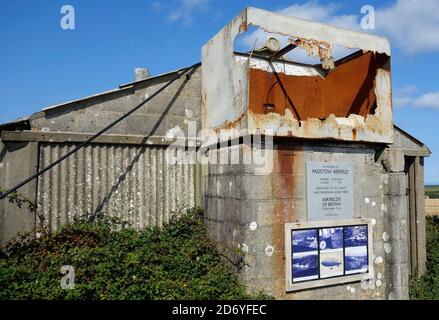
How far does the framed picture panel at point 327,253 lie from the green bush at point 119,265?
0.97 m

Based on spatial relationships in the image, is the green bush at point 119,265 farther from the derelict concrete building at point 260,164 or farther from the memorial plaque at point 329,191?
the memorial plaque at point 329,191

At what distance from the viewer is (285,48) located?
6.62 m

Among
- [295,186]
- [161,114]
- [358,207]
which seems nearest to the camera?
[295,186]

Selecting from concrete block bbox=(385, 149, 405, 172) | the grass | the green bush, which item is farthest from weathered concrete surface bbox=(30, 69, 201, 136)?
the grass

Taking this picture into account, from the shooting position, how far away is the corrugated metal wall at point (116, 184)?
610 cm

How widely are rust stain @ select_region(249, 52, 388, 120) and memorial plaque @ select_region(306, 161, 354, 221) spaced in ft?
3.74

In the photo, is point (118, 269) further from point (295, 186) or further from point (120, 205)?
point (295, 186)

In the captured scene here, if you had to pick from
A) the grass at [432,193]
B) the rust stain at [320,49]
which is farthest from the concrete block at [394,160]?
the grass at [432,193]

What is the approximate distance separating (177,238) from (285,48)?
4217 millimetres

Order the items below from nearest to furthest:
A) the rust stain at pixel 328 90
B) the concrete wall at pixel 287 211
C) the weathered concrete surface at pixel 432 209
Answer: the concrete wall at pixel 287 211
the rust stain at pixel 328 90
the weathered concrete surface at pixel 432 209

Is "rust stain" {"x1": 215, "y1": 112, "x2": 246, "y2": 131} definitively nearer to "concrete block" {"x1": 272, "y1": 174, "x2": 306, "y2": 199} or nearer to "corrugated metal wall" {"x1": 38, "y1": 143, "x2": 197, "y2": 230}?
"concrete block" {"x1": 272, "y1": 174, "x2": 306, "y2": 199}

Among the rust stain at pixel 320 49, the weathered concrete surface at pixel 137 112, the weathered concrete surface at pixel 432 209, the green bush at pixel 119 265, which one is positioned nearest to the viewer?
the green bush at pixel 119 265

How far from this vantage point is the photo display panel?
558 cm
